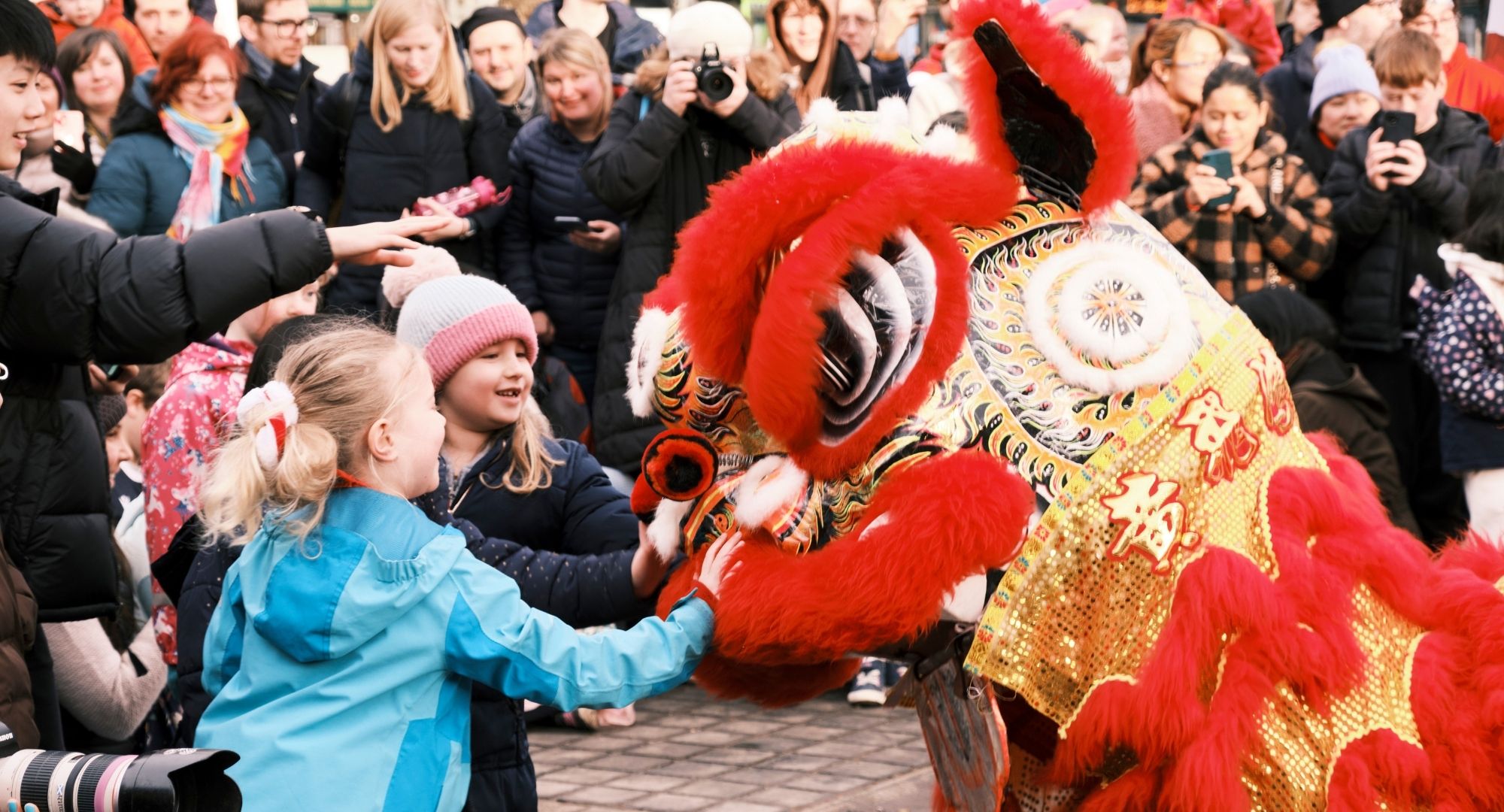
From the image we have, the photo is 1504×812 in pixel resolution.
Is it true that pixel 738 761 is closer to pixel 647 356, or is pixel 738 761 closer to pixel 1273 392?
pixel 647 356

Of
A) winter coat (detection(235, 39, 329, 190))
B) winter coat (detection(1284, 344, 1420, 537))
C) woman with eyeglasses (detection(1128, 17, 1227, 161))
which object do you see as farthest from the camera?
woman with eyeglasses (detection(1128, 17, 1227, 161))

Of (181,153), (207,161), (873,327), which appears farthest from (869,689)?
(873,327)

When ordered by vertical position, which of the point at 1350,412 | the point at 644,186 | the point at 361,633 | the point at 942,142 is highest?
the point at 942,142

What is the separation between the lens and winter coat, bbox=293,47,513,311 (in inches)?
243

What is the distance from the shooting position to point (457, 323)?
3715mm

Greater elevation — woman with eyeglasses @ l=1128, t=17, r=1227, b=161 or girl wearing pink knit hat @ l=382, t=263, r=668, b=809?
woman with eyeglasses @ l=1128, t=17, r=1227, b=161

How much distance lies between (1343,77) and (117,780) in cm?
598

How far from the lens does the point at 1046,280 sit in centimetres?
250

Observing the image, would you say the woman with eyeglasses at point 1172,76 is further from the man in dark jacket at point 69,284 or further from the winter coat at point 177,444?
the man in dark jacket at point 69,284

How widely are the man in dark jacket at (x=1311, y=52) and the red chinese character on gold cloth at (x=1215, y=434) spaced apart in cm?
549

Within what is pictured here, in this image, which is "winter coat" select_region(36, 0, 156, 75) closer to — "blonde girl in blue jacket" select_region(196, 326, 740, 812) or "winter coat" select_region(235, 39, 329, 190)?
"winter coat" select_region(235, 39, 329, 190)

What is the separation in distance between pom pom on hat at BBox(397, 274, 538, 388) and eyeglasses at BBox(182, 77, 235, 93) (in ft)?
9.54

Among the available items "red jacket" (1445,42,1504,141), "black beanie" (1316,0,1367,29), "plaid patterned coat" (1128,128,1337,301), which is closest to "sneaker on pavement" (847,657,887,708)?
"plaid patterned coat" (1128,128,1337,301)

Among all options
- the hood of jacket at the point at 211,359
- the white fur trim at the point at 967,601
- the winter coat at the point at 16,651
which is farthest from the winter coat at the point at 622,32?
the white fur trim at the point at 967,601
